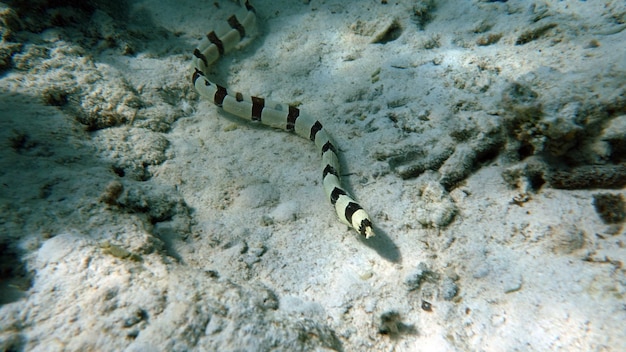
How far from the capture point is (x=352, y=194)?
9.73 ft

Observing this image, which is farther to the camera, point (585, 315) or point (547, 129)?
point (547, 129)

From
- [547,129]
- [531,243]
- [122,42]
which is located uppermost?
[122,42]

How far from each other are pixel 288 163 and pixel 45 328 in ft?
7.28

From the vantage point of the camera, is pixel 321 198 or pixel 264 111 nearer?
pixel 321 198

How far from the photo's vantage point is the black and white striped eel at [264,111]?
2652 mm

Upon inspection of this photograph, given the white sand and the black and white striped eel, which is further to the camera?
the black and white striped eel

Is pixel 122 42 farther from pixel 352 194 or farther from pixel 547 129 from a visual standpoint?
pixel 547 129

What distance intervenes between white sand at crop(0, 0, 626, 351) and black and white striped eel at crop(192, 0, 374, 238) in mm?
148

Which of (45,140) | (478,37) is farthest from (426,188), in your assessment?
(45,140)

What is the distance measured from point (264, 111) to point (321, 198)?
1.28 metres

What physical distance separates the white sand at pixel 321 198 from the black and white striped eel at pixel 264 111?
0.49ft

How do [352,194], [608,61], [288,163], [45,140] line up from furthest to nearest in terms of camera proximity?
[288,163] < [352,194] < [45,140] < [608,61]

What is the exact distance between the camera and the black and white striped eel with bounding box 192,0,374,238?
104 inches

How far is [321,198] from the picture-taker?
2977 millimetres
